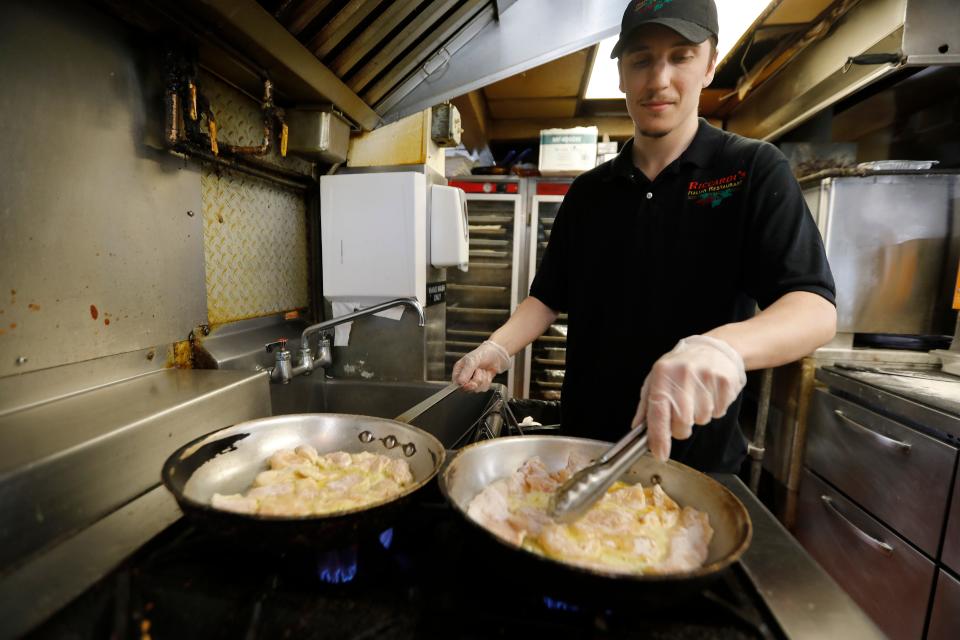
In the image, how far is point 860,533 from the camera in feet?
7.27

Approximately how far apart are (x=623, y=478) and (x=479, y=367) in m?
0.60

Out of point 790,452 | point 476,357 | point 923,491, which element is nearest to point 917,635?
point 923,491

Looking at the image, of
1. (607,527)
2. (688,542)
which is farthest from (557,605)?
(688,542)

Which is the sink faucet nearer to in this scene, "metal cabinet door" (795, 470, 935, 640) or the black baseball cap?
the black baseball cap

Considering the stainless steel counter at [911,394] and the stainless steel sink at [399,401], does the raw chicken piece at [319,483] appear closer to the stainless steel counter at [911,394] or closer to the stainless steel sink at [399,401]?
the stainless steel sink at [399,401]

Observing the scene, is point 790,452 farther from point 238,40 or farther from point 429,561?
point 238,40

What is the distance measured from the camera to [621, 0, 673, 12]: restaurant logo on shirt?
1.23 meters

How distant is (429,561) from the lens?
2.68 ft

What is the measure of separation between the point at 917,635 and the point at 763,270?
201 cm

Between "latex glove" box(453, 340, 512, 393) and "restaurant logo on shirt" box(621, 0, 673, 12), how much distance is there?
1.11m

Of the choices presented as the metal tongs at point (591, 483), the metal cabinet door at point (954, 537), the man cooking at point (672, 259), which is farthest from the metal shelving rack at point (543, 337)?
the metal tongs at point (591, 483)

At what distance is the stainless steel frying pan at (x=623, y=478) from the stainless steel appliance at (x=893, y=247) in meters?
2.64

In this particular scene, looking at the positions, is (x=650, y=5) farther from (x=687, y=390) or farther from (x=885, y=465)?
(x=885, y=465)

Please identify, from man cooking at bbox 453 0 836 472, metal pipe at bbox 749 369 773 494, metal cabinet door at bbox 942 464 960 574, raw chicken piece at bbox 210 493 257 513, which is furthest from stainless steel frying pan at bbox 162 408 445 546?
metal pipe at bbox 749 369 773 494
